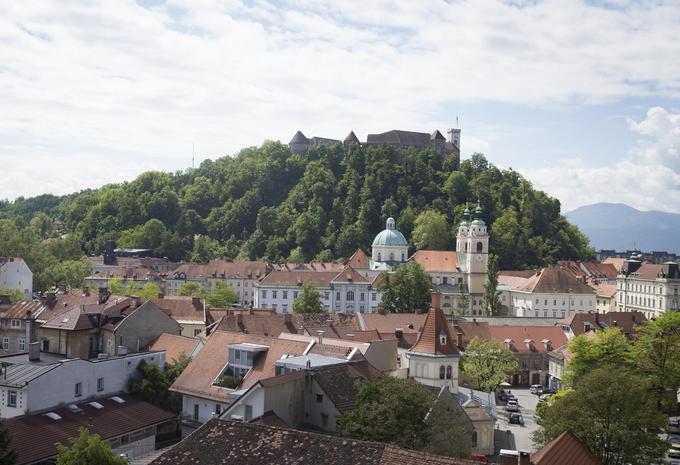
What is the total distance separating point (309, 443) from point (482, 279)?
92.1 m

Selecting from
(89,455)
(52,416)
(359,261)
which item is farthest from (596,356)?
(359,261)

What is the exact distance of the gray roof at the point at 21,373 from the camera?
115 ft

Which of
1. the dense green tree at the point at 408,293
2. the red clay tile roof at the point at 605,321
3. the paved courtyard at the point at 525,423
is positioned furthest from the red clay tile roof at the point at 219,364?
the dense green tree at the point at 408,293

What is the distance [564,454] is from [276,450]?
8630mm

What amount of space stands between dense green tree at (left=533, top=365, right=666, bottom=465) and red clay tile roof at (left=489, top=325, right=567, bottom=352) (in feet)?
132

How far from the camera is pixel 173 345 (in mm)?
46656

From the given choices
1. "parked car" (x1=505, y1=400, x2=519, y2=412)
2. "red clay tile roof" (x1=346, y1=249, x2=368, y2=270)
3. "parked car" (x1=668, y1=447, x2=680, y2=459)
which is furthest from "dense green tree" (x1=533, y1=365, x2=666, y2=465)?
"red clay tile roof" (x1=346, y1=249, x2=368, y2=270)

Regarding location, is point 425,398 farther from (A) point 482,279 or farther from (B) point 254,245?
(B) point 254,245

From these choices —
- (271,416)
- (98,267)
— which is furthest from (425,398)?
(98,267)

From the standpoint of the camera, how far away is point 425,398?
25891mm

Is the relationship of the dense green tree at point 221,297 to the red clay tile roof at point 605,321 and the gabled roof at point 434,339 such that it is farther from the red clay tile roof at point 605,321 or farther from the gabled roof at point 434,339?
the gabled roof at point 434,339

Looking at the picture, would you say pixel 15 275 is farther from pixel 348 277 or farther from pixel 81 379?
pixel 81 379

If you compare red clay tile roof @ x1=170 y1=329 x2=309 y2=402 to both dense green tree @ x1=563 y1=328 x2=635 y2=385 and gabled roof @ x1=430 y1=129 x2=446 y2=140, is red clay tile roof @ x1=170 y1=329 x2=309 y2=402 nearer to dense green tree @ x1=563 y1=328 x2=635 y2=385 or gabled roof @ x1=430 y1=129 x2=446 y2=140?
dense green tree @ x1=563 y1=328 x2=635 y2=385

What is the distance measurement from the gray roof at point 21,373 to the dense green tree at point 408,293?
51315 millimetres
